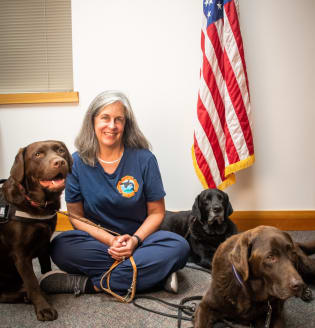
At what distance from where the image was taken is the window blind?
9.78 feet

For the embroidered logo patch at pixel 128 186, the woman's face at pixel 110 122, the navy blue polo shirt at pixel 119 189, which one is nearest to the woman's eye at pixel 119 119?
the woman's face at pixel 110 122

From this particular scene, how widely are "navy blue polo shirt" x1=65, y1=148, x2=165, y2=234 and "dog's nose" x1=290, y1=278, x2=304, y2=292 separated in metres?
1.04

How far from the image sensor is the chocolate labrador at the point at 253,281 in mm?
1219

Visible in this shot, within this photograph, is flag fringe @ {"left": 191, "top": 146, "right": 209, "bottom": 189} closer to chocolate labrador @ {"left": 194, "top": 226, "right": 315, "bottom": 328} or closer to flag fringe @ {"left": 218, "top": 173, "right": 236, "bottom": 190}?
flag fringe @ {"left": 218, "top": 173, "right": 236, "bottom": 190}

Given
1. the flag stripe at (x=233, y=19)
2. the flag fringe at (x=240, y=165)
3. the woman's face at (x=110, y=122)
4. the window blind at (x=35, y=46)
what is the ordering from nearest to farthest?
the woman's face at (x=110, y=122) < the flag stripe at (x=233, y=19) < the flag fringe at (x=240, y=165) < the window blind at (x=35, y=46)

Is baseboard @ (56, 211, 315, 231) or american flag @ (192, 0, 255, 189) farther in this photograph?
baseboard @ (56, 211, 315, 231)

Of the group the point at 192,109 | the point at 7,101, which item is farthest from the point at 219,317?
the point at 7,101

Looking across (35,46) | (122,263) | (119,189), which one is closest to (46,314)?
(122,263)

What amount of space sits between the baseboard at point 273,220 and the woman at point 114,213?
1.20 meters

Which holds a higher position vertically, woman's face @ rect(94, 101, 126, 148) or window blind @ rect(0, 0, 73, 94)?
window blind @ rect(0, 0, 73, 94)

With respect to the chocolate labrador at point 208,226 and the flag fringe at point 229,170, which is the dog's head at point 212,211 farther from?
the flag fringe at point 229,170

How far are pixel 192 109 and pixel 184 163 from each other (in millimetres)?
485

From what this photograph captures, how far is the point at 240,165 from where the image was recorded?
280cm

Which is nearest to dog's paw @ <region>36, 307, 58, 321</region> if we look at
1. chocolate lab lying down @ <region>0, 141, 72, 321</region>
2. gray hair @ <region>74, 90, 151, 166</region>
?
chocolate lab lying down @ <region>0, 141, 72, 321</region>
